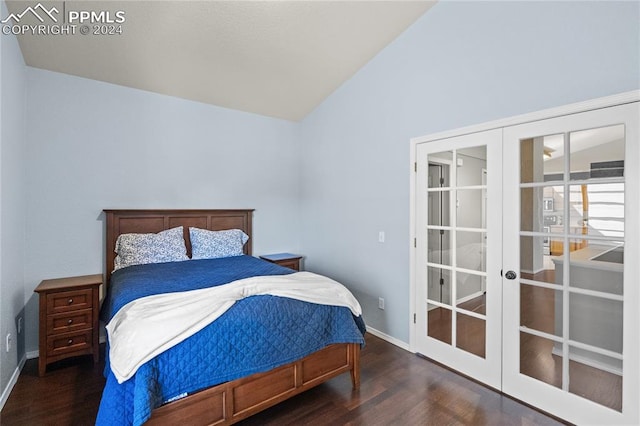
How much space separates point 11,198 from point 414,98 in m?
3.43

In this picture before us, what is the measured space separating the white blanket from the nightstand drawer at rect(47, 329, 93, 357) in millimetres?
1228

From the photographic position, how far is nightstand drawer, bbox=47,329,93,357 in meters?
2.52

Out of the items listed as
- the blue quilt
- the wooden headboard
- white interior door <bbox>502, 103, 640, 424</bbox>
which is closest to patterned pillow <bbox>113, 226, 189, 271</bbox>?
the wooden headboard

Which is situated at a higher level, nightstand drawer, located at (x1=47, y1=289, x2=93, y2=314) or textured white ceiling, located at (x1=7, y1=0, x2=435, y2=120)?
textured white ceiling, located at (x1=7, y1=0, x2=435, y2=120)

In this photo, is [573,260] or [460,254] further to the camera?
[460,254]

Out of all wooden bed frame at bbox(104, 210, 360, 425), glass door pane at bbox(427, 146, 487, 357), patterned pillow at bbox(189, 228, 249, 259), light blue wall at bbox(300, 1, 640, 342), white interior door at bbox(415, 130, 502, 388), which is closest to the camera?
wooden bed frame at bbox(104, 210, 360, 425)

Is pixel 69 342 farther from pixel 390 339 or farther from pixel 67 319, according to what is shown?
pixel 390 339

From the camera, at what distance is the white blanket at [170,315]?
1.51 m

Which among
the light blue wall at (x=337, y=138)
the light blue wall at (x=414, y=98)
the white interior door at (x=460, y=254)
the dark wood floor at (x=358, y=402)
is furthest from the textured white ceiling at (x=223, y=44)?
the dark wood floor at (x=358, y=402)

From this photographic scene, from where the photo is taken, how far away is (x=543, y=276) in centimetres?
213

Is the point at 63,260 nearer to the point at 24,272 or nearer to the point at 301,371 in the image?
the point at 24,272

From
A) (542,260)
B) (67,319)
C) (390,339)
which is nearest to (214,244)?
(67,319)

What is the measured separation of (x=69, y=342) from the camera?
2.60 metres

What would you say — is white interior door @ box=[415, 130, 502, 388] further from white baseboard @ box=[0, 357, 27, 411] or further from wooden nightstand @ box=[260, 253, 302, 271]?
white baseboard @ box=[0, 357, 27, 411]
